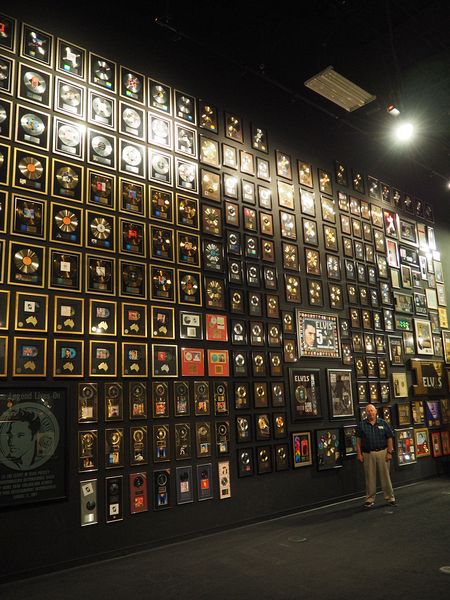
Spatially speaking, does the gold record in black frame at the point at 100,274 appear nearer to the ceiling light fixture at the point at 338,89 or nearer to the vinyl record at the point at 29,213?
the vinyl record at the point at 29,213

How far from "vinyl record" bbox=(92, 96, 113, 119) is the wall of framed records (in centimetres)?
2

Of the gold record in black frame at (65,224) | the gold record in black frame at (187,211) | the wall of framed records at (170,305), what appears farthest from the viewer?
the gold record in black frame at (187,211)

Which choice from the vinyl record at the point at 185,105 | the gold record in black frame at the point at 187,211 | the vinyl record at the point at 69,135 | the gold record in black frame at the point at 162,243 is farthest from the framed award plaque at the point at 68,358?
the vinyl record at the point at 185,105

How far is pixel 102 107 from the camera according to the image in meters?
5.55

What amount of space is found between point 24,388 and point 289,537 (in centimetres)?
308

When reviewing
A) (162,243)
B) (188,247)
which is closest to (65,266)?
(162,243)

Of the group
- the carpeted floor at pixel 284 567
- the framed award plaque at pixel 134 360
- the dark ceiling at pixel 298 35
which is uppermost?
the dark ceiling at pixel 298 35

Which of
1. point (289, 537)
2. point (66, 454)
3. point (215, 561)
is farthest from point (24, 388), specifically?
point (289, 537)

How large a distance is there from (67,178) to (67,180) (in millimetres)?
22

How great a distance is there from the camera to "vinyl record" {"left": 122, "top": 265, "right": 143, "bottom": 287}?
5.31m

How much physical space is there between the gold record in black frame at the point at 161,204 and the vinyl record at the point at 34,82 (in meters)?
1.51

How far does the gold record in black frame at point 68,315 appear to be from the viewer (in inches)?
187

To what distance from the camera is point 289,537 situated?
5.09 m

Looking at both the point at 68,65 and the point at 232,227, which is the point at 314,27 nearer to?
the point at 232,227
